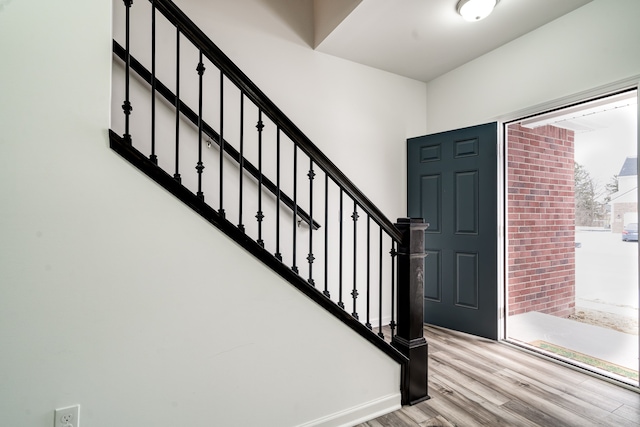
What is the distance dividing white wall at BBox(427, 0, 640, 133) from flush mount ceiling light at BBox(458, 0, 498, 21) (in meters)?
0.64

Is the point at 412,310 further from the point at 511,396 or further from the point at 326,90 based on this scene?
the point at 326,90

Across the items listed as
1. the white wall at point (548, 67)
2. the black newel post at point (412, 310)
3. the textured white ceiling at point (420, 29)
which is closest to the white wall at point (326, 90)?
the textured white ceiling at point (420, 29)

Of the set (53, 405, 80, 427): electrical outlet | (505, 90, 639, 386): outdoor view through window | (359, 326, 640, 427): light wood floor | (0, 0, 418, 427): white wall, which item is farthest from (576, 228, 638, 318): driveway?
(53, 405, 80, 427): electrical outlet

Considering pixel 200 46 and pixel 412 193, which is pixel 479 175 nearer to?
pixel 412 193

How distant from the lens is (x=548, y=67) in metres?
2.57

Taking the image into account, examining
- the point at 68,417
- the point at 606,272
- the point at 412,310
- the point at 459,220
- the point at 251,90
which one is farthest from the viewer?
the point at 459,220

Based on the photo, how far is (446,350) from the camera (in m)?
2.72

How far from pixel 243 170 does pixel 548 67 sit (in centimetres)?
260

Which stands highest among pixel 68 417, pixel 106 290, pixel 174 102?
pixel 174 102

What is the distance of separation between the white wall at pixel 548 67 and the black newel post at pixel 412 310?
1724 millimetres

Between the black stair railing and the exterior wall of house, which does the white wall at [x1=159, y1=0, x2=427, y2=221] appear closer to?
the black stair railing

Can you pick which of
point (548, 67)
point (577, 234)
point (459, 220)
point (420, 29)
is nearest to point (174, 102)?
point (420, 29)

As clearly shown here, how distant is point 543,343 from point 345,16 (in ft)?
11.0

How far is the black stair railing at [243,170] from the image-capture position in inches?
56.7
